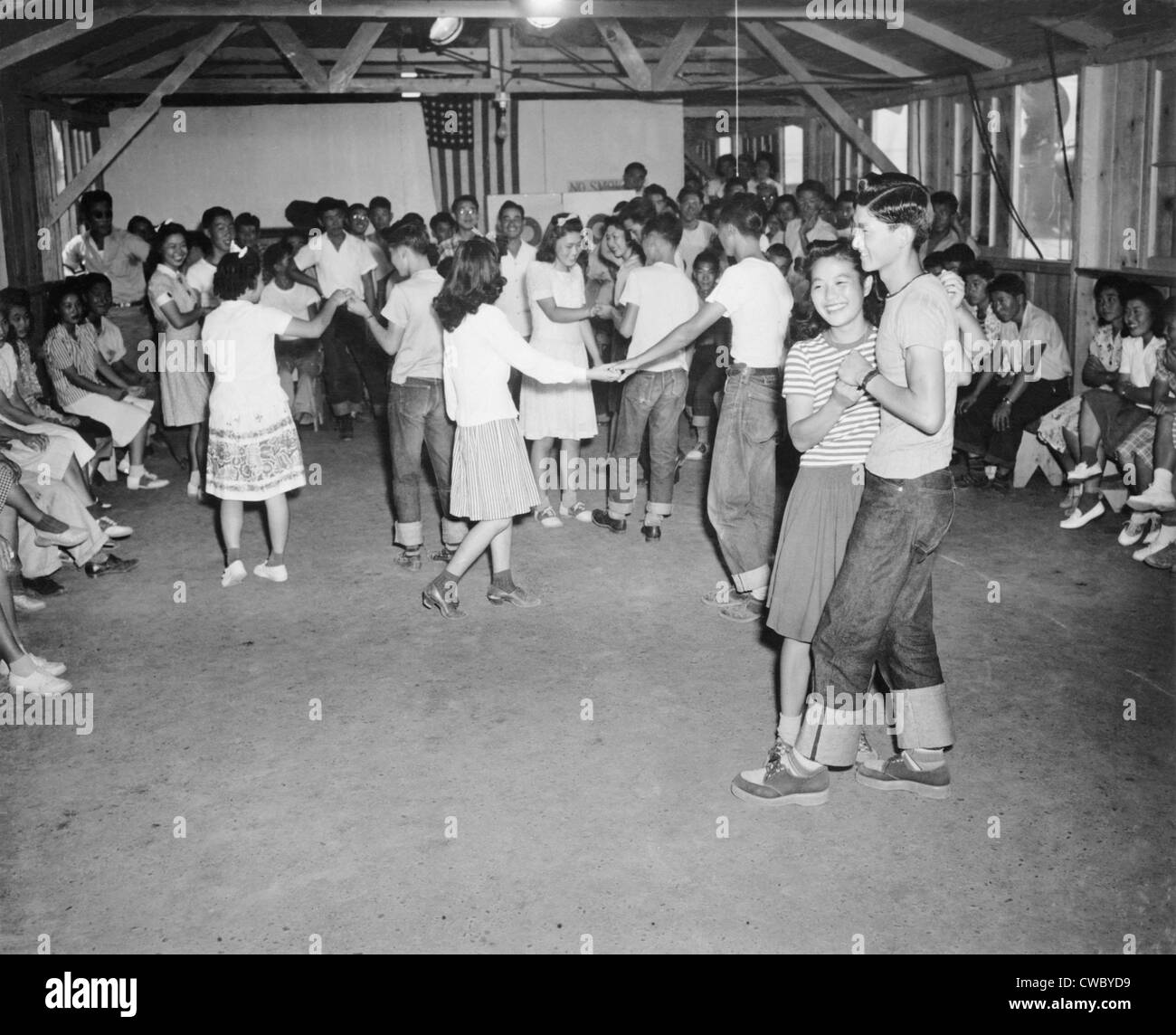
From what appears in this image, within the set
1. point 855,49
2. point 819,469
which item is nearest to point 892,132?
point 855,49

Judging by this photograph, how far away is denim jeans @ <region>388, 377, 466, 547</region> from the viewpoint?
231 inches

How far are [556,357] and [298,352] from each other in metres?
4.26

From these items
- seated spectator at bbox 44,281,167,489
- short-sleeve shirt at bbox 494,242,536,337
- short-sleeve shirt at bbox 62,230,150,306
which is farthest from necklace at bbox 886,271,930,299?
short-sleeve shirt at bbox 62,230,150,306

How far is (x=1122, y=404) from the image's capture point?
6742 millimetres

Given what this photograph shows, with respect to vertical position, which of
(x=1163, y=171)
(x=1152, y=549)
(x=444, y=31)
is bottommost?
(x=1152, y=549)

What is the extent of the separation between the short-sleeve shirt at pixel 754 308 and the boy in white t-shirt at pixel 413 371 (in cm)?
145

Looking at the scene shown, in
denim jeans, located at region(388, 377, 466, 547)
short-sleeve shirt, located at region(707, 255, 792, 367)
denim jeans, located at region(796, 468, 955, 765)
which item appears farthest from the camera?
denim jeans, located at region(388, 377, 466, 547)

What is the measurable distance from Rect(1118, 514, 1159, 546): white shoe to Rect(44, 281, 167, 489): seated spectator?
19.5 ft

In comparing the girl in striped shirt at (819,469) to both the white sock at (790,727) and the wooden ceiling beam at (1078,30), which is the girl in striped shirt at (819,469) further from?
the wooden ceiling beam at (1078,30)

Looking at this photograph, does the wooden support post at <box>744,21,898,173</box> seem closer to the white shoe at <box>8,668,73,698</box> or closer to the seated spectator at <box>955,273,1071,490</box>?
the seated spectator at <box>955,273,1071,490</box>

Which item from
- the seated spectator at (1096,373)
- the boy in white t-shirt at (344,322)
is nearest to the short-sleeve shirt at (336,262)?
the boy in white t-shirt at (344,322)

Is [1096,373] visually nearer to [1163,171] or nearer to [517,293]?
[1163,171]
